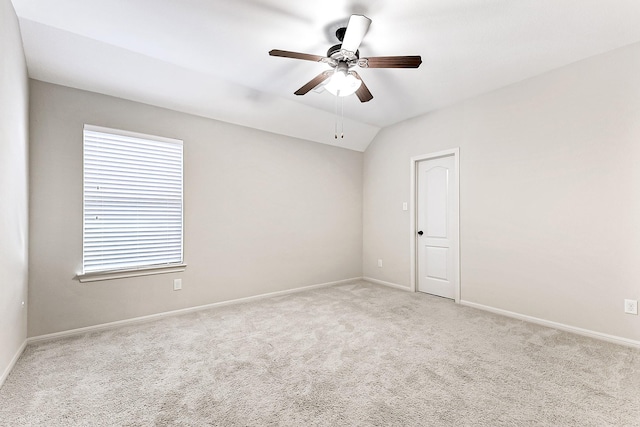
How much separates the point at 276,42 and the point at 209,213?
2119 mm

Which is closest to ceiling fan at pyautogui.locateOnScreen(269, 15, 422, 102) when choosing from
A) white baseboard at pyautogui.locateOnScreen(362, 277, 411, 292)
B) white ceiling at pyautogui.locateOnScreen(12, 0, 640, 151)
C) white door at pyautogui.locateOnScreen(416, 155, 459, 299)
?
white ceiling at pyautogui.locateOnScreen(12, 0, 640, 151)

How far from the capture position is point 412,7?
84.9 inches

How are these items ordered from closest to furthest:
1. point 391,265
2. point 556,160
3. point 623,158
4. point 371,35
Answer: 1. point 371,35
2. point 623,158
3. point 556,160
4. point 391,265

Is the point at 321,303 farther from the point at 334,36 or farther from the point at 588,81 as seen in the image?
the point at 588,81

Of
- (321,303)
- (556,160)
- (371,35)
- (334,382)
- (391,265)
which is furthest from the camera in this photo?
(391,265)

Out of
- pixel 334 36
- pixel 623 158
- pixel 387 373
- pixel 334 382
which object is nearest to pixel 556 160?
pixel 623 158

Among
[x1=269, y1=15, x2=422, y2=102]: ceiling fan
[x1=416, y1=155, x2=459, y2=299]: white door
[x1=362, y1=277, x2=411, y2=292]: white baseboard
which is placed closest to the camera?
[x1=269, y1=15, x2=422, y2=102]: ceiling fan

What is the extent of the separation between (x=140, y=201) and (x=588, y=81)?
4755 mm

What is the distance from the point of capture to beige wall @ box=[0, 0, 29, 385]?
6.38 feet

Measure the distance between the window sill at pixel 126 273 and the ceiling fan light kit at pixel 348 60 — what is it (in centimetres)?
249

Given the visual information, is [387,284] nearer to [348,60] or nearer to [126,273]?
[348,60]

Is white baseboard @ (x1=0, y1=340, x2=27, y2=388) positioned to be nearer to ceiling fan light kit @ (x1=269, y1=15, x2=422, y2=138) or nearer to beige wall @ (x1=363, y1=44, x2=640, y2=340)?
ceiling fan light kit @ (x1=269, y1=15, x2=422, y2=138)

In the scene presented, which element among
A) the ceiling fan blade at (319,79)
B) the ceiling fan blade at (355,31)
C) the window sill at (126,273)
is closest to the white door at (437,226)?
the ceiling fan blade at (319,79)

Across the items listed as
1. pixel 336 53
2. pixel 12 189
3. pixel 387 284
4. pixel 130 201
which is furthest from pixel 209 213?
pixel 387 284
